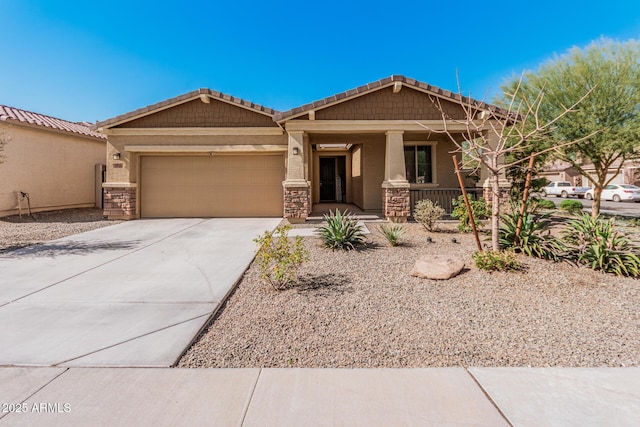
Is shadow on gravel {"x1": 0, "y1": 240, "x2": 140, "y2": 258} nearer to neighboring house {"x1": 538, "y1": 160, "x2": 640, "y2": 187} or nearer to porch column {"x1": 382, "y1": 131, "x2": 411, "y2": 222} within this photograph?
porch column {"x1": 382, "y1": 131, "x2": 411, "y2": 222}

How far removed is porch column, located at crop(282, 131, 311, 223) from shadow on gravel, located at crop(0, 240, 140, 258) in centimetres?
465

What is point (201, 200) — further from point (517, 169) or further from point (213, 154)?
point (517, 169)

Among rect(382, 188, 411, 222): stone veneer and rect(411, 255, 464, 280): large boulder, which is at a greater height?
rect(382, 188, 411, 222): stone veneer

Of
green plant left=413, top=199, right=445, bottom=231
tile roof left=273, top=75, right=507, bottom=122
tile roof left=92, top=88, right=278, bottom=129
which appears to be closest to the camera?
green plant left=413, top=199, right=445, bottom=231

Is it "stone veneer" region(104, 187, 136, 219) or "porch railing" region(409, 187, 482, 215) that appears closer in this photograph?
"stone veneer" region(104, 187, 136, 219)

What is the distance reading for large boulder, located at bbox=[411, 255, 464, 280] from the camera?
512cm


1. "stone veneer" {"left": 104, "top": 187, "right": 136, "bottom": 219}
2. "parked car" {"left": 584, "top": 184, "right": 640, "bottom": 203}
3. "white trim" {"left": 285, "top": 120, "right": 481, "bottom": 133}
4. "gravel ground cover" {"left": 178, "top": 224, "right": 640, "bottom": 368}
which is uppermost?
"white trim" {"left": 285, "top": 120, "right": 481, "bottom": 133}

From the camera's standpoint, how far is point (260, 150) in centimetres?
1198

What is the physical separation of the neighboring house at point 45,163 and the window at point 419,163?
1410 centimetres

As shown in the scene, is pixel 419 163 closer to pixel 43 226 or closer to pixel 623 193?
pixel 43 226

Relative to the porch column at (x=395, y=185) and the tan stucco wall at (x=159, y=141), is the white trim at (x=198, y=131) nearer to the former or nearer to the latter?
the tan stucco wall at (x=159, y=141)

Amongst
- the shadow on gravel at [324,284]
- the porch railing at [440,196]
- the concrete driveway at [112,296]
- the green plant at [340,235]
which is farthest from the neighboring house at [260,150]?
the shadow on gravel at [324,284]

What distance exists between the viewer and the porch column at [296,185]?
10.9 metres

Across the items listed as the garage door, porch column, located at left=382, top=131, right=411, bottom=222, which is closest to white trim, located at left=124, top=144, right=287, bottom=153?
the garage door
